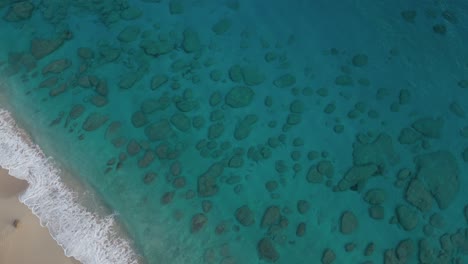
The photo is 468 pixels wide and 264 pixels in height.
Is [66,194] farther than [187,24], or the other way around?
[187,24]

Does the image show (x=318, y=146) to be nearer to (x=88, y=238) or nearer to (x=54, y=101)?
(x=88, y=238)

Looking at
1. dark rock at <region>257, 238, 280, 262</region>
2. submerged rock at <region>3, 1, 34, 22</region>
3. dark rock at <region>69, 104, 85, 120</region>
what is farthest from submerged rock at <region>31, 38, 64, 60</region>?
dark rock at <region>257, 238, 280, 262</region>

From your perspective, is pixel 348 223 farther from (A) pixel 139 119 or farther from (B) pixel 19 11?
(B) pixel 19 11

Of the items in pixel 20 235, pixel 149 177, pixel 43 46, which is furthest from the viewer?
pixel 43 46

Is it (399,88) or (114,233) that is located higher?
(399,88)

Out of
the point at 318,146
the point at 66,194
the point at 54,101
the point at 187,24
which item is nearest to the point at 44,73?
the point at 54,101

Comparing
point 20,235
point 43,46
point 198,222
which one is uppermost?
point 43,46

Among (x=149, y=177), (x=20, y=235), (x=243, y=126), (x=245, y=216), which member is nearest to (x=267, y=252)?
(x=245, y=216)

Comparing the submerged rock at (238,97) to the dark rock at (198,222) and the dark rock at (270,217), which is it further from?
the dark rock at (198,222)
